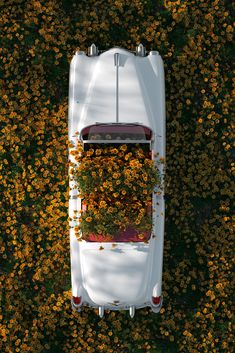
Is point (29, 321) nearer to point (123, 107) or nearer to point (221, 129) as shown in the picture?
point (123, 107)

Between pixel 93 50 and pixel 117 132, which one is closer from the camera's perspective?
pixel 117 132

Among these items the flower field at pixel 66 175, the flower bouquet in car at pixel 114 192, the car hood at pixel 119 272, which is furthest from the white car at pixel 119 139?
the flower field at pixel 66 175

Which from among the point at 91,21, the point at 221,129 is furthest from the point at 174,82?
the point at 91,21

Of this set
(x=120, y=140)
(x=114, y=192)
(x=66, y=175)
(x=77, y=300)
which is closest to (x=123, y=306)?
(x=77, y=300)

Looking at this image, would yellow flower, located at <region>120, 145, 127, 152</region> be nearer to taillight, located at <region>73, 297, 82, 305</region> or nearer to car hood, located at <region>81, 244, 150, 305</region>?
car hood, located at <region>81, 244, 150, 305</region>

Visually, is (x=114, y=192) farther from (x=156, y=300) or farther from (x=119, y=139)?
(x=156, y=300)

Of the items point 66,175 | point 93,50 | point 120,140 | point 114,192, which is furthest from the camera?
point 66,175

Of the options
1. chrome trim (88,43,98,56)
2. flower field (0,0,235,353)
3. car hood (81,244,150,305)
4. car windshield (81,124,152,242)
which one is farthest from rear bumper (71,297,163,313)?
chrome trim (88,43,98,56)
